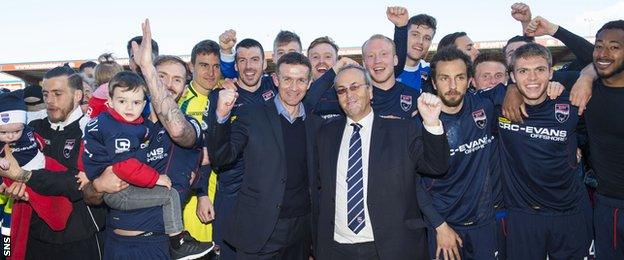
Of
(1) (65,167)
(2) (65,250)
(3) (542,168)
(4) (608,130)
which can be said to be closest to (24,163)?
(1) (65,167)

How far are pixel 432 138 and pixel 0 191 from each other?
3695 mm

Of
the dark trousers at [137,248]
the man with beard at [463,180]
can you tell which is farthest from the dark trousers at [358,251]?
the dark trousers at [137,248]

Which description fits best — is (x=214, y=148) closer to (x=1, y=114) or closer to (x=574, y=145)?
(x=1, y=114)

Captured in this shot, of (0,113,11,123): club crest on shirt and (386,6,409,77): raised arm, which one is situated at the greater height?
(386,6,409,77): raised arm

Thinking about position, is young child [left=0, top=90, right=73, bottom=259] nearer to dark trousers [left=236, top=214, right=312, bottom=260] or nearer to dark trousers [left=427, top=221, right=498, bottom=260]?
dark trousers [left=236, top=214, right=312, bottom=260]

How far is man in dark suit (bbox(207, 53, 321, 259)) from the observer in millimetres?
3803

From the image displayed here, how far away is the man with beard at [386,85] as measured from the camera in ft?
15.6

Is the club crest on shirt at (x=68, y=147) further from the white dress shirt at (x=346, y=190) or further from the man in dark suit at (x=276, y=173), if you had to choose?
the white dress shirt at (x=346, y=190)

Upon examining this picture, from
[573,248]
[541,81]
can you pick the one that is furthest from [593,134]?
[573,248]

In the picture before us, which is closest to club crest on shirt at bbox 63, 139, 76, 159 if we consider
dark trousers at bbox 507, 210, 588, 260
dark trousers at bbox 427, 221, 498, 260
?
dark trousers at bbox 427, 221, 498, 260

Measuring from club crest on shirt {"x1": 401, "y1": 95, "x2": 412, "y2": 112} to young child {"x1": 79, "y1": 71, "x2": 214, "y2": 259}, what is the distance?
96.0 inches

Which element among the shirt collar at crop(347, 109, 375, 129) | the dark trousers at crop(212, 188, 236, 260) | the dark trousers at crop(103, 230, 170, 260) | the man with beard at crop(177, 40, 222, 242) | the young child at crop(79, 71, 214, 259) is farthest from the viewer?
the man with beard at crop(177, 40, 222, 242)

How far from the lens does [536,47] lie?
4.23 metres

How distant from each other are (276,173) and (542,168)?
236 centimetres
